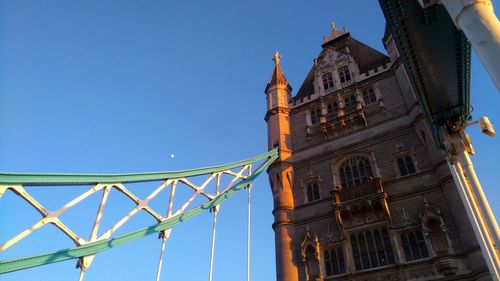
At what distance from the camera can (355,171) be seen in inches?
832

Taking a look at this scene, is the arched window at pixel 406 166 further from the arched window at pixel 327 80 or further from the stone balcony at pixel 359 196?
the arched window at pixel 327 80

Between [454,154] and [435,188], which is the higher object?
[435,188]

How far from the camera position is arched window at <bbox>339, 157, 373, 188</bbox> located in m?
20.6

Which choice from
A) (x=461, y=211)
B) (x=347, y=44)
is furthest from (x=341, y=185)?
(x=347, y=44)

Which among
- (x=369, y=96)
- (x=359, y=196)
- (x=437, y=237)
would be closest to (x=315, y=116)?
(x=369, y=96)

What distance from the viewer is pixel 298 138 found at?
24.9 metres

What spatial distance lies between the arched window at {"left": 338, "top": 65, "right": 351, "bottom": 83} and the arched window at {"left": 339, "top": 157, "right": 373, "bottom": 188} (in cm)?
725

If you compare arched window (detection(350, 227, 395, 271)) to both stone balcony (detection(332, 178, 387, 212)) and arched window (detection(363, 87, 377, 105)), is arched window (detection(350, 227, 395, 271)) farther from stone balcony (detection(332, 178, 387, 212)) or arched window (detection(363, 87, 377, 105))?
arched window (detection(363, 87, 377, 105))

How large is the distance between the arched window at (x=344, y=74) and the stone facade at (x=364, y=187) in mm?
78

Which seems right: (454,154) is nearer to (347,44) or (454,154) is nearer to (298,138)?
(298,138)

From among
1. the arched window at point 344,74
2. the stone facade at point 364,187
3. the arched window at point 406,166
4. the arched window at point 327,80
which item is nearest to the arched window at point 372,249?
the stone facade at point 364,187

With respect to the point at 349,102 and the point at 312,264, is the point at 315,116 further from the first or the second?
the point at 312,264

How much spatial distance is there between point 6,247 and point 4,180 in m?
1.37

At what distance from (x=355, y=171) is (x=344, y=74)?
28.5 ft
